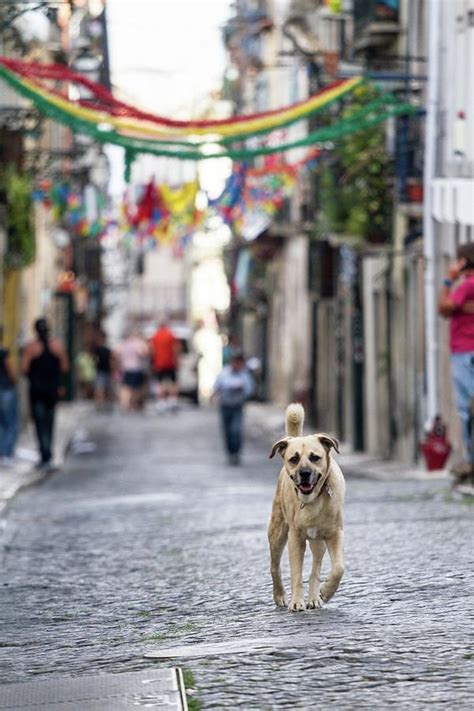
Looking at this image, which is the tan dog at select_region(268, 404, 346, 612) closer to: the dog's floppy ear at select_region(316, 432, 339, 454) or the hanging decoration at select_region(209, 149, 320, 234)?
the dog's floppy ear at select_region(316, 432, 339, 454)

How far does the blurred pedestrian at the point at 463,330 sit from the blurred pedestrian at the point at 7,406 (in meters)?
9.74

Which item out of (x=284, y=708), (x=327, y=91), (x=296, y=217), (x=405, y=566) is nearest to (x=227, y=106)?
(x=296, y=217)

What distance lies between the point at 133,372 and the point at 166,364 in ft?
2.38

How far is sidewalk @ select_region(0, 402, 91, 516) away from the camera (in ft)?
73.7

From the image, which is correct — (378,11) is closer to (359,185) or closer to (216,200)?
(359,185)

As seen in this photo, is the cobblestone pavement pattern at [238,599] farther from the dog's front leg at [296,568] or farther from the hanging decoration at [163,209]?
Answer: the hanging decoration at [163,209]

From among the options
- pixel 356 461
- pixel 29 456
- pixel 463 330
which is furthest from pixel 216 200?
pixel 463 330

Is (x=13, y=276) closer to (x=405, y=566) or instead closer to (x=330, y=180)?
(x=330, y=180)

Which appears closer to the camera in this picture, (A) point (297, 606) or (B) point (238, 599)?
(A) point (297, 606)

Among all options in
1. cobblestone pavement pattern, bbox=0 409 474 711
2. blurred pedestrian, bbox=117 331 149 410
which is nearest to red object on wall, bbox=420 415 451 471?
cobblestone pavement pattern, bbox=0 409 474 711

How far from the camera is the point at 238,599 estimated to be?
36.8 ft

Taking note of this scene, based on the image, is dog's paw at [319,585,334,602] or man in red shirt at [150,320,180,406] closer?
dog's paw at [319,585,334,602]

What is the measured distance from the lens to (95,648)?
983 centimetres

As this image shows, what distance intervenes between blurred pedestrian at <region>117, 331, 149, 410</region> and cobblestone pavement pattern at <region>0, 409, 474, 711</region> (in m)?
25.5
